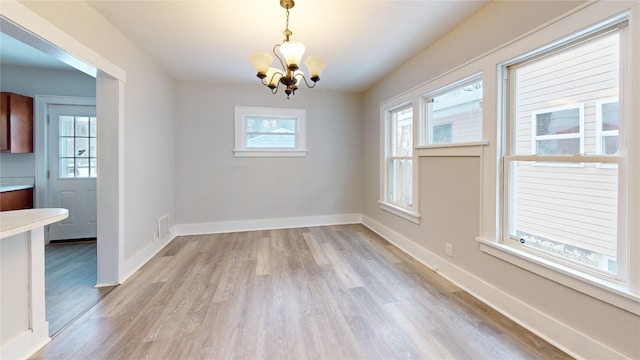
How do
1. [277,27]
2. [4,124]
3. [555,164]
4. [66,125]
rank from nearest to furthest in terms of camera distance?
1. [555,164]
2. [277,27]
3. [4,124]
4. [66,125]

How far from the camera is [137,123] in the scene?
115 inches

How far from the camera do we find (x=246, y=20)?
238cm

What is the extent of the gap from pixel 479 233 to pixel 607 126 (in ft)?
3.72

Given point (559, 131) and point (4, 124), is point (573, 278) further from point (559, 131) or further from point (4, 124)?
point (4, 124)

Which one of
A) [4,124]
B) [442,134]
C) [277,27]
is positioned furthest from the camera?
[4,124]

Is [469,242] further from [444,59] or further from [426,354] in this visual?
[444,59]

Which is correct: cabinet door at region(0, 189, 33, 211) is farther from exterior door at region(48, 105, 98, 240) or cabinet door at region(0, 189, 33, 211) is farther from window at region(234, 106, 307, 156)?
window at region(234, 106, 307, 156)

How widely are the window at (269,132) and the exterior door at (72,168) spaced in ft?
6.89

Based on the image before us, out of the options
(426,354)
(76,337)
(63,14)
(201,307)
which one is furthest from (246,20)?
(426,354)

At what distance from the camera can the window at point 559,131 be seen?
166 cm

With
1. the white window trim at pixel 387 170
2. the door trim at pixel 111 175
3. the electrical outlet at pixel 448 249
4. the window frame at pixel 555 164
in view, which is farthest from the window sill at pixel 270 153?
the window frame at pixel 555 164

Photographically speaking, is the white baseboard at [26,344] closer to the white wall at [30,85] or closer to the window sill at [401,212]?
the white wall at [30,85]

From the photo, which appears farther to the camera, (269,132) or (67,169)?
(269,132)

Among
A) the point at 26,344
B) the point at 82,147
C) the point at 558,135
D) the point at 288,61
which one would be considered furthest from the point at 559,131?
the point at 82,147
